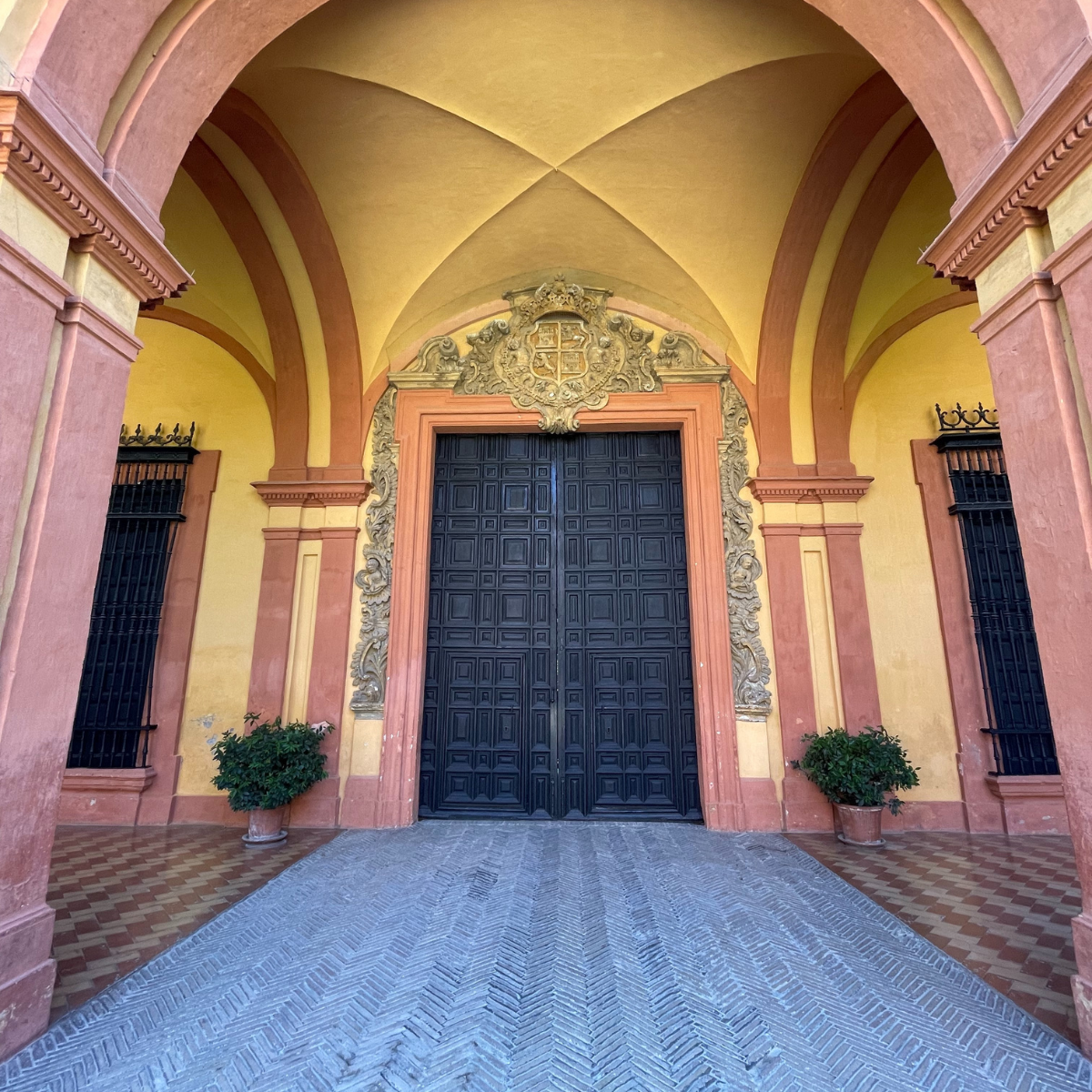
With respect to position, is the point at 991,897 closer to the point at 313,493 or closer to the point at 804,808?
the point at 804,808

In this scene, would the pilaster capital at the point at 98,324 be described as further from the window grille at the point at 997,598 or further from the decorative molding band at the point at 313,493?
the window grille at the point at 997,598

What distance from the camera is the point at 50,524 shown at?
7.55 feet

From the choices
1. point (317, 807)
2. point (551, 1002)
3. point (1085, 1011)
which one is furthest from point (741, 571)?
point (317, 807)

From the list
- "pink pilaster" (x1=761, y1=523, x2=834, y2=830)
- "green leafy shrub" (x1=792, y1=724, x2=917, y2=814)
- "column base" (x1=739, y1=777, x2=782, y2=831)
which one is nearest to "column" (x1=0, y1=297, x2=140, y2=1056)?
"column base" (x1=739, y1=777, x2=782, y2=831)

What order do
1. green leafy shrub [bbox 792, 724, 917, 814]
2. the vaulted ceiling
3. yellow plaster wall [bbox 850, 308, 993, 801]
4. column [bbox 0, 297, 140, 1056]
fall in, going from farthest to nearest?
yellow plaster wall [bbox 850, 308, 993, 801]
green leafy shrub [bbox 792, 724, 917, 814]
the vaulted ceiling
column [bbox 0, 297, 140, 1056]

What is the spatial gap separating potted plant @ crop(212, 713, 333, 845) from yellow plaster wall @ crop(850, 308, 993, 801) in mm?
5029

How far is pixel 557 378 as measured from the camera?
6.25 metres

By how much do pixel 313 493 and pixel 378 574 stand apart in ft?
3.41

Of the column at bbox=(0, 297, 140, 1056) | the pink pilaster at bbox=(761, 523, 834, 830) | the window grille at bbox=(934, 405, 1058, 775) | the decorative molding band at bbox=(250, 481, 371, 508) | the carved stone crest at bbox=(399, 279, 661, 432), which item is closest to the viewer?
the column at bbox=(0, 297, 140, 1056)

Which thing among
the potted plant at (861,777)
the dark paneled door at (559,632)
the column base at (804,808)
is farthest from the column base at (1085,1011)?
the dark paneled door at (559,632)

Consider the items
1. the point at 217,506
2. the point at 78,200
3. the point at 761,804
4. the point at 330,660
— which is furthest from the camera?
the point at 217,506

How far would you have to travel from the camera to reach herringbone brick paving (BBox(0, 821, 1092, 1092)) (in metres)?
2.01

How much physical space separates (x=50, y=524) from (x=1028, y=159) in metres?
3.97

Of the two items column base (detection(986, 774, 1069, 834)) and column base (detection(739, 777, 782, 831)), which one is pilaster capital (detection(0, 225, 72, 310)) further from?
column base (detection(986, 774, 1069, 834))
